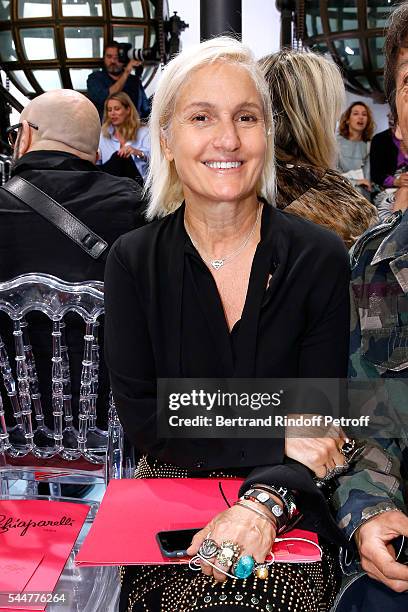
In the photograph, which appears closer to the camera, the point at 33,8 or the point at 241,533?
the point at 241,533

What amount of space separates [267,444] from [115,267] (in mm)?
431

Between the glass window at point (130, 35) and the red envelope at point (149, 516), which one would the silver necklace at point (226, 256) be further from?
the glass window at point (130, 35)

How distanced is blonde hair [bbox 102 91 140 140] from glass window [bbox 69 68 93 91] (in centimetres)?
16

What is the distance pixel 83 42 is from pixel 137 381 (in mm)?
2639

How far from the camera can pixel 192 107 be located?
4.67 feet

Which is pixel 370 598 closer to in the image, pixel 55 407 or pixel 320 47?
pixel 55 407

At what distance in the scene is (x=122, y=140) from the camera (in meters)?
3.88

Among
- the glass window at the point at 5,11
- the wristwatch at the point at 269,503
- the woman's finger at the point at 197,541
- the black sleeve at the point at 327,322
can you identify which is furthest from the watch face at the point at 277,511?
the glass window at the point at 5,11

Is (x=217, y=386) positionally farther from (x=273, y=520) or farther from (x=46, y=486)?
(x=46, y=486)

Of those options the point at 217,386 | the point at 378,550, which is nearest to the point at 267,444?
the point at 217,386

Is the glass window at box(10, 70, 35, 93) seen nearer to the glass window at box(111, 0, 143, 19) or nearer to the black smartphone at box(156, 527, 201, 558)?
the glass window at box(111, 0, 143, 19)

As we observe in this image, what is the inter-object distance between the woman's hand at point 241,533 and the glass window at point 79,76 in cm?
293

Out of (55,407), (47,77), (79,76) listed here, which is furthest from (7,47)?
(55,407)

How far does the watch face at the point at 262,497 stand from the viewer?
1.18 m
